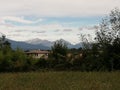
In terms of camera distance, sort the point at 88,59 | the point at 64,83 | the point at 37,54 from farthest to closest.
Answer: the point at 37,54 → the point at 88,59 → the point at 64,83

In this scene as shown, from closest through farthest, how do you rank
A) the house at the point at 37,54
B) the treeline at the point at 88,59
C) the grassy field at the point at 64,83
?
the grassy field at the point at 64,83
the treeline at the point at 88,59
the house at the point at 37,54

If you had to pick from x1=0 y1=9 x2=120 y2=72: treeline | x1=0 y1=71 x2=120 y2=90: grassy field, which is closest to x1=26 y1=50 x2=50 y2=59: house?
x1=0 y1=9 x2=120 y2=72: treeline

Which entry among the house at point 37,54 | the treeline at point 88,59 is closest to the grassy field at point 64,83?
the treeline at point 88,59

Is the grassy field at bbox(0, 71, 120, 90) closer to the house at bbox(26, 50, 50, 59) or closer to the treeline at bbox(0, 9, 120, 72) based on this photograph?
the treeline at bbox(0, 9, 120, 72)

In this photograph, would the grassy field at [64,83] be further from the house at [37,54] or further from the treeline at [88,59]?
the house at [37,54]

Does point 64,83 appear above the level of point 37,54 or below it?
below

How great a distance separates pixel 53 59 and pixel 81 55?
3.50 meters

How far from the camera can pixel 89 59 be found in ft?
138

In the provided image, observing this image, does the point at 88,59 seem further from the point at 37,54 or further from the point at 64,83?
the point at 37,54

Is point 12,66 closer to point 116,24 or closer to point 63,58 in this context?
point 63,58

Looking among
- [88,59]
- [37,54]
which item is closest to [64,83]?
[88,59]

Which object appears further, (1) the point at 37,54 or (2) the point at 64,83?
(1) the point at 37,54

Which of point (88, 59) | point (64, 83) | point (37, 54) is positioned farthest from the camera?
point (37, 54)

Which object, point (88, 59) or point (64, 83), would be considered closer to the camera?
point (64, 83)
